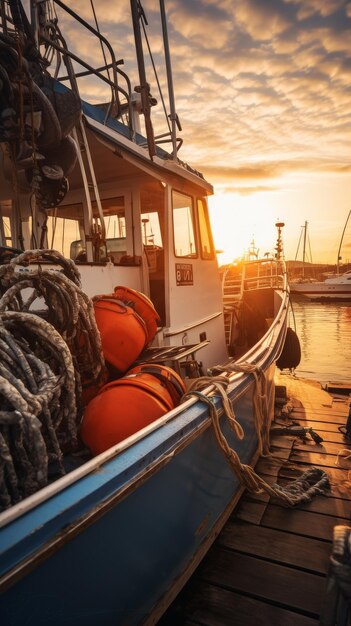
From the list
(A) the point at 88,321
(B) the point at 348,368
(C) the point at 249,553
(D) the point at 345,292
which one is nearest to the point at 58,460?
(A) the point at 88,321

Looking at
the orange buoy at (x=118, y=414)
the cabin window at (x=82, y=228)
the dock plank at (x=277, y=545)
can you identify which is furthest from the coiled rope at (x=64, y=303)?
the cabin window at (x=82, y=228)

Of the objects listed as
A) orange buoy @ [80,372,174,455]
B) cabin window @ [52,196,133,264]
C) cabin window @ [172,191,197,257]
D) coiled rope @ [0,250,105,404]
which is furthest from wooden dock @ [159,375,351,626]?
cabin window @ [52,196,133,264]

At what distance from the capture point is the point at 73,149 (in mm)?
3230

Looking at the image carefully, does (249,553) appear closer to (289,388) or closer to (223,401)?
(223,401)

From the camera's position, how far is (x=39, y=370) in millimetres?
1906

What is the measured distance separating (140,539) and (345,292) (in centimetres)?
4279

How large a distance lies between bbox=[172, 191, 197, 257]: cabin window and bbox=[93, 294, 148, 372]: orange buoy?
82.8 inches

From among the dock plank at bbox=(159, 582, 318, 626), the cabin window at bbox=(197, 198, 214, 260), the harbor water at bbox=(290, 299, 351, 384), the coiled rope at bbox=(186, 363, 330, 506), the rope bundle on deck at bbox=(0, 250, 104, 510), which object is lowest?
the harbor water at bbox=(290, 299, 351, 384)

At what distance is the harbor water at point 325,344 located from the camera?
12945 millimetres

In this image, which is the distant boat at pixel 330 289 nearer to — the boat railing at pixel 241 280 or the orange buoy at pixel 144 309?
the boat railing at pixel 241 280

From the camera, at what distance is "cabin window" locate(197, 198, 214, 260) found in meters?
5.62

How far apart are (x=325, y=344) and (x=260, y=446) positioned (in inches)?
639

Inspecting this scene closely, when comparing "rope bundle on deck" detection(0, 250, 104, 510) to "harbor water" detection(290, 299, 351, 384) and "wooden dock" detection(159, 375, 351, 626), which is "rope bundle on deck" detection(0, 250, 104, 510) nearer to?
"wooden dock" detection(159, 375, 351, 626)

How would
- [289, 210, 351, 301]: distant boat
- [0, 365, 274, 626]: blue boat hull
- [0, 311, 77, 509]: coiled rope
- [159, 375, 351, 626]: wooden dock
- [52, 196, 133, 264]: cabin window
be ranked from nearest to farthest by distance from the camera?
[0, 365, 274, 626]: blue boat hull, [0, 311, 77, 509]: coiled rope, [159, 375, 351, 626]: wooden dock, [52, 196, 133, 264]: cabin window, [289, 210, 351, 301]: distant boat
